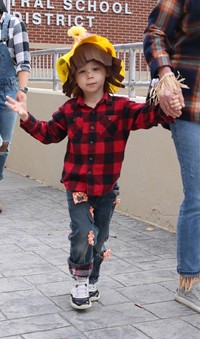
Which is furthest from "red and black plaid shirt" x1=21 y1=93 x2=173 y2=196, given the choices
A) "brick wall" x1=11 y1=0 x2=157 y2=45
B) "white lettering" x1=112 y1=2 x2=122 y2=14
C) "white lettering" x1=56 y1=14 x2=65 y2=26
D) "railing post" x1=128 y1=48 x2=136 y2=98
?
"white lettering" x1=112 y1=2 x2=122 y2=14

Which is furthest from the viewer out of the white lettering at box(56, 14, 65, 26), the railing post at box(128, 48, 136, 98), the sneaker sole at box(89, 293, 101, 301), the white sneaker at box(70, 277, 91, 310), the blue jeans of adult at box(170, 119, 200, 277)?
the white lettering at box(56, 14, 65, 26)

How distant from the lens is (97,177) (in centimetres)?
373

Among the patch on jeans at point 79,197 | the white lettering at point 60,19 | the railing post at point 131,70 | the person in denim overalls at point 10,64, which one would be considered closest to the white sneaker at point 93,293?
the patch on jeans at point 79,197

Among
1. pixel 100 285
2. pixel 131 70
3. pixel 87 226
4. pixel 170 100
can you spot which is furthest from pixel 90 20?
pixel 170 100

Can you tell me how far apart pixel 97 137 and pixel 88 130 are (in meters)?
0.06

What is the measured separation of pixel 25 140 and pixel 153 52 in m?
5.60

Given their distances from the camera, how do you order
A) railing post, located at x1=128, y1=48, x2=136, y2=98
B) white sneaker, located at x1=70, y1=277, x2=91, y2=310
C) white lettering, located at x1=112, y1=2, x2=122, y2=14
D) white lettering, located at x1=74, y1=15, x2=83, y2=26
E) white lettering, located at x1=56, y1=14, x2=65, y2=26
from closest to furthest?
white sneaker, located at x1=70, y1=277, x2=91, y2=310
railing post, located at x1=128, y1=48, x2=136, y2=98
white lettering, located at x1=56, y1=14, x2=65, y2=26
white lettering, located at x1=74, y1=15, x2=83, y2=26
white lettering, located at x1=112, y1=2, x2=122, y2=14

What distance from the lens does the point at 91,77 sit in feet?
12.1

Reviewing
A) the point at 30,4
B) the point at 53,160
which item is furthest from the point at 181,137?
the point at 30,4

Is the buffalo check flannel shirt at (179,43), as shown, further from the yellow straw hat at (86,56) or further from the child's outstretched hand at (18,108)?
the child's outstretched hand at (18,108)

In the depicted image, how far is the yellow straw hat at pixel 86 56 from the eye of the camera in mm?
3688

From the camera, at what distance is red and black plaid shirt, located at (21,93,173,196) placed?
372 centimetres

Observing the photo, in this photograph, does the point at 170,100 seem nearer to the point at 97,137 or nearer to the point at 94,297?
the point at 97,137

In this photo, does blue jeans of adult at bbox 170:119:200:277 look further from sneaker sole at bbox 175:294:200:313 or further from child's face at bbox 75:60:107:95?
child's face at bbox 75:60:107:95
